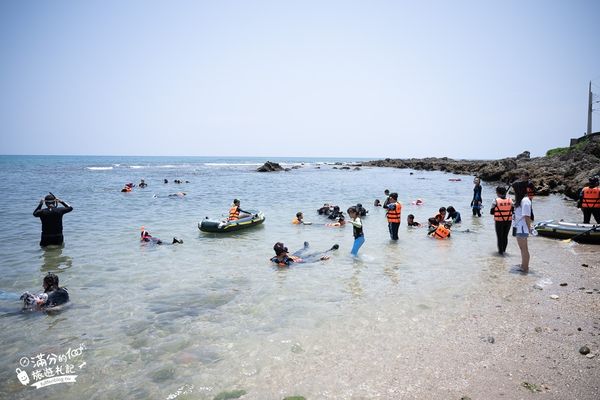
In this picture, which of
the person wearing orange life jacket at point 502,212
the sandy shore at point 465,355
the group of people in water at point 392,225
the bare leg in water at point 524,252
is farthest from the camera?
the person wearing orange life jacket at point 502,212

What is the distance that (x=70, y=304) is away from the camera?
7996 millimetres

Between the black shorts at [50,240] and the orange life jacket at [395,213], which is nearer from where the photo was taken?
the black shorts at [50,240]

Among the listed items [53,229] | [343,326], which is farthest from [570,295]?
[53,229]

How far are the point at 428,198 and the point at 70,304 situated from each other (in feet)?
88.4

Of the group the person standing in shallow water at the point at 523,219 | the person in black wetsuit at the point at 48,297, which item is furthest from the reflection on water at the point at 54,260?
the person standing in shallow water at the point at 523,219

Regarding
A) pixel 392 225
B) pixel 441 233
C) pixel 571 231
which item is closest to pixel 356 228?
pixel 392 225

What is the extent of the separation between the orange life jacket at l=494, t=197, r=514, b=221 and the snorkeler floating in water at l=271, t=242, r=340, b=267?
5242 millimetres

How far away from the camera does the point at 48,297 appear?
7.76 metres

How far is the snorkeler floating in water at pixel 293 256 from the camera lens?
10836mm

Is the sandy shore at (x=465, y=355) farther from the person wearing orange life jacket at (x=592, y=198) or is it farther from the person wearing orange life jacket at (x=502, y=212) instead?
the person wearing orange life jacket at (x=592, y=198)

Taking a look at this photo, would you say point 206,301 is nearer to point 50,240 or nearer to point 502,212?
point 50,240

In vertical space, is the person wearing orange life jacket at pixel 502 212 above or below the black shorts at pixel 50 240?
above

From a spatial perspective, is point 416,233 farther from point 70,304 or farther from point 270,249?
point 70,304

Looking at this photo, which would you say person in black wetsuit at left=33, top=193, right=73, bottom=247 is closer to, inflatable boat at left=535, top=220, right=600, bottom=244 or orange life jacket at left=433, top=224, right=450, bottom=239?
orange life jacket at left=433, top=224, right=450, bottom=239
